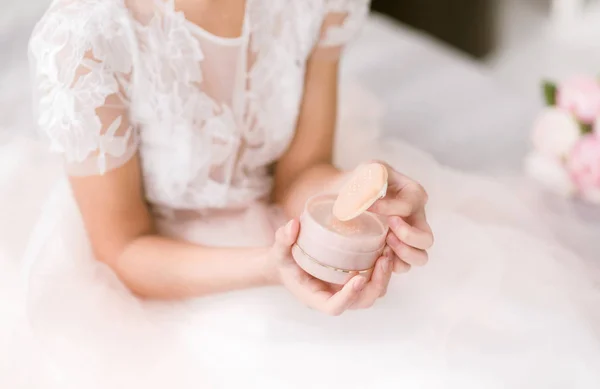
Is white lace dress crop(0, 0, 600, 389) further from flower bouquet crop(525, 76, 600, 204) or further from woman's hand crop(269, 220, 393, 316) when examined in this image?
flower bouquet crop(525, 76, 600, 204)

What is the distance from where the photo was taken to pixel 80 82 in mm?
751

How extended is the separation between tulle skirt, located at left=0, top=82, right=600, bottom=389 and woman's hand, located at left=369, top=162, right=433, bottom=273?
0.13 m

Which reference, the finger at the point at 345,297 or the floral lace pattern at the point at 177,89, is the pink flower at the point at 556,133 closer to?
the floral lace pattern at the point at 177,89

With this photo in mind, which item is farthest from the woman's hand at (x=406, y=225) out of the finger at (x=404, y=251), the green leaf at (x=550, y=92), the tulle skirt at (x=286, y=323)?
the green leaf at (x=550, y=92)

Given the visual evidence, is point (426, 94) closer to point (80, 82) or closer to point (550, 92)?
point (550, 92)

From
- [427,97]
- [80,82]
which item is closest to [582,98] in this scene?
[427,97]

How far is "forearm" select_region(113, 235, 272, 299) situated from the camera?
32.5 inches

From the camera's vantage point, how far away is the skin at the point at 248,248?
714 mm

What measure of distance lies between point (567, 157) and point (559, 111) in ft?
0.26

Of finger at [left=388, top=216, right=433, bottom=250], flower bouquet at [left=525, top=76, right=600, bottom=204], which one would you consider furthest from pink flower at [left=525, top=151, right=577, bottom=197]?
finger at [left=388, top=216, right=433, bottom=250]

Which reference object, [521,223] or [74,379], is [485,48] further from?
[74,379]

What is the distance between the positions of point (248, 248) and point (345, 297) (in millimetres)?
194

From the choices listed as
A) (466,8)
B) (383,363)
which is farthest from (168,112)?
(466,8)

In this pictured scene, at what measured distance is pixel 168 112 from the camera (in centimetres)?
83
